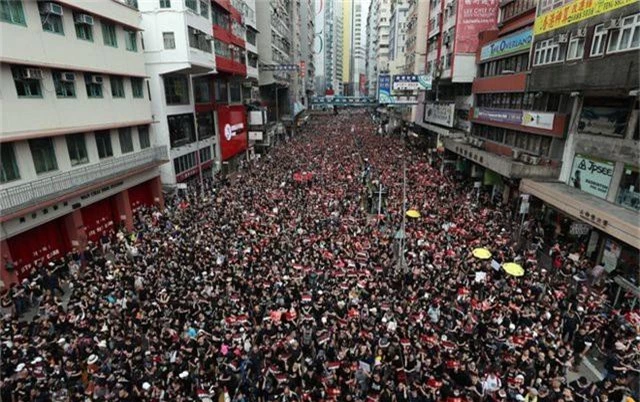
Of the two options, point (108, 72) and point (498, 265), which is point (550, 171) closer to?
point (498, 265)

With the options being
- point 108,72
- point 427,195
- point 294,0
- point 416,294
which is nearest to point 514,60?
point 427,195

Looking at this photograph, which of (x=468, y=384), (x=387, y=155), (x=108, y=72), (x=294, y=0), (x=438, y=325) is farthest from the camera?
(x=294, y=0)

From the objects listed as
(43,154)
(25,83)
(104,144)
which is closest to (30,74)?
(25,83)

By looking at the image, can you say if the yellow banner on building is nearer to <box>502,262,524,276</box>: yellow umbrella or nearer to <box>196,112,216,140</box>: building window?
<box>502,262,524,276</box>: yellow umbrella

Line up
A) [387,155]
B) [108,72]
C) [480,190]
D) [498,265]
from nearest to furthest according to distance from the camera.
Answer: [498,265] → [108,72] → [480,190] → [387,155]

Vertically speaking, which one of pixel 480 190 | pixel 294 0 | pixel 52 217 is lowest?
pixel 480 190

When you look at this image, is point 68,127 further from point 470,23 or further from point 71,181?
point 470,23

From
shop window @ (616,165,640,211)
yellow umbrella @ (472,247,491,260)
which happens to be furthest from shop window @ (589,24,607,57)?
yellow umbrella @ (472,247,491,260)
